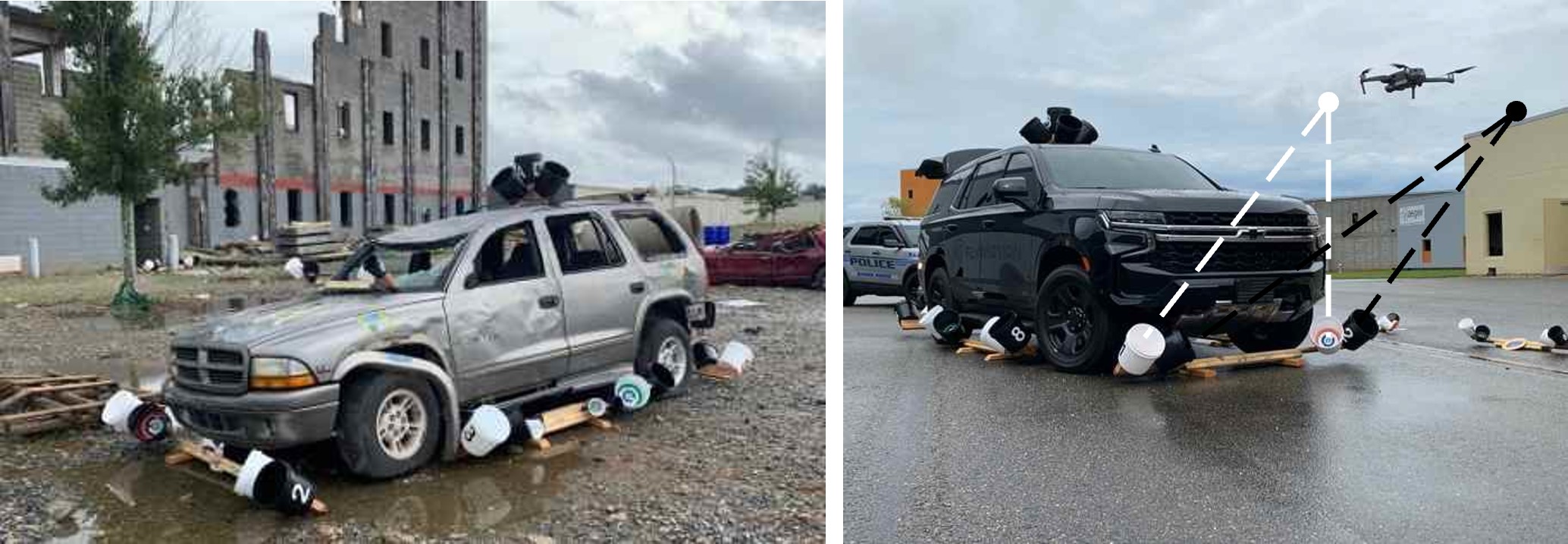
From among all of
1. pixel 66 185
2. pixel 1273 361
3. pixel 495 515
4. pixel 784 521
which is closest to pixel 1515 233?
pixel 1273 361

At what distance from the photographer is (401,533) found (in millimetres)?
3840

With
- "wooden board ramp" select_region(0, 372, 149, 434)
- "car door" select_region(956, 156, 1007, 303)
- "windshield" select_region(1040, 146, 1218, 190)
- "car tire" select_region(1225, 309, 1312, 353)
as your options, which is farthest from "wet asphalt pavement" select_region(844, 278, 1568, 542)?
"wooden board ramp" select_region(0, 372, 149, 434)

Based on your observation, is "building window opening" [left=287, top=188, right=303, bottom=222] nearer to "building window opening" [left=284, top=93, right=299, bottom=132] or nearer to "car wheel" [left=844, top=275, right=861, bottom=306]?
"building window opening" [left=284, top=93, right=299, bottom=132]

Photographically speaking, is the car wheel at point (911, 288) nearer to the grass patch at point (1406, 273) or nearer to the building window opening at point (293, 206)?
the grass patch at point (1406, 273)

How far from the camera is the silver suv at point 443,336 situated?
12.6 ft

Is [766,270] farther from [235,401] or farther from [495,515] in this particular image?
[235,401]

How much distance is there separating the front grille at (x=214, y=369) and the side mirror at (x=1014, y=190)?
3.37 metres

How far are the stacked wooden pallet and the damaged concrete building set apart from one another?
9 centimetres

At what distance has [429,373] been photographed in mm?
4195

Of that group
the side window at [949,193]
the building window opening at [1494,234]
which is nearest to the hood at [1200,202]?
the side window at [949,193]

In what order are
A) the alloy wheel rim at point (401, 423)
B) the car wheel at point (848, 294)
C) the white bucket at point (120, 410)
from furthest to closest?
→ the car wheel at point (848, 294)
the white bucket at point (120, 410)
the alloy wheel rim at point (401, 423)

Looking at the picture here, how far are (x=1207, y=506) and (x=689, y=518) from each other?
7.33 ft

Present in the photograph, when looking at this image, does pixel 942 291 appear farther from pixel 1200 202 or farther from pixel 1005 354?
pixel 1200 202

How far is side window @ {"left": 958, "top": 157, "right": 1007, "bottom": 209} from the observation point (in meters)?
4.80
